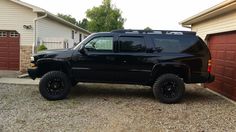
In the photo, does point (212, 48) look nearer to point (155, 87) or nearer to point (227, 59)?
point (227, 59)

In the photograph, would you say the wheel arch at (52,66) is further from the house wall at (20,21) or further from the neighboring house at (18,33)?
the house wall at (20,21)

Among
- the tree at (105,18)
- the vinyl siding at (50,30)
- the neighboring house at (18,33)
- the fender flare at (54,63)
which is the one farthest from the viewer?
the tree at (105,18)

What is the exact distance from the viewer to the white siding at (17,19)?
17.8m

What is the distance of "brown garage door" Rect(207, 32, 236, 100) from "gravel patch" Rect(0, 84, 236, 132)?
1.87 feet

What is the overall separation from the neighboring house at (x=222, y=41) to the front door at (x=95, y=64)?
398cm

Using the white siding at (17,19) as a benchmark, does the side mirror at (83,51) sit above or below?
below

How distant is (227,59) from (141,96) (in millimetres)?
3288

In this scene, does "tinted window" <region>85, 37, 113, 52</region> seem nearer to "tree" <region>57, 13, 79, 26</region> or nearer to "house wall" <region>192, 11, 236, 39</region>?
"house wall" <region>192, 11, 236, 39</region>

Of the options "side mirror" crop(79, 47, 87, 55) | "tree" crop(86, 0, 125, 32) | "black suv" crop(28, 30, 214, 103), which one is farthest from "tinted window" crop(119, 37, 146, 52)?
"tree" crop(86, 0, 125, 32)

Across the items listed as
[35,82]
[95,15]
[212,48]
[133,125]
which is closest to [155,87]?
[133,125]

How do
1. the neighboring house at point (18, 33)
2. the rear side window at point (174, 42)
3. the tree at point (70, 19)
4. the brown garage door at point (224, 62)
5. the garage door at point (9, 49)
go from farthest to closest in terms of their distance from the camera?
the tree at point (70, 19) → the garage door at point (9, 49) → the neighboring house at point (18, 33) → the brown garage door at point (224, 62) → the rear side window at point (174, 42)

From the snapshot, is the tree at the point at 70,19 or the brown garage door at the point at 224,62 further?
the tree at the point at 70,19

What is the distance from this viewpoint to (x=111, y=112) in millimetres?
8805

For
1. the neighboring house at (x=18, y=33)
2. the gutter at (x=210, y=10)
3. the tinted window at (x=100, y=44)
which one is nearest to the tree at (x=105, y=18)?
the neighboring house at (x=18, y=33)
